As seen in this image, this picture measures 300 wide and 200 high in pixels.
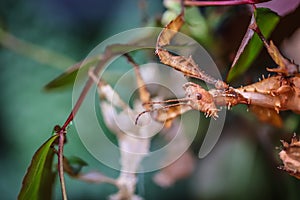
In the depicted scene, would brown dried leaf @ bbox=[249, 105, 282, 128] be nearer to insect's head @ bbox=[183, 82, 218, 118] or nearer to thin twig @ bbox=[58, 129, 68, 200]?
insect's head @ bbox=[183, 82, 218, 118]

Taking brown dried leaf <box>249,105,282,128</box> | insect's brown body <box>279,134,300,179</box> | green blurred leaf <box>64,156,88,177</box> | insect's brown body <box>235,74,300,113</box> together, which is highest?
green blurred leaf <box>64,156,88,177</box>

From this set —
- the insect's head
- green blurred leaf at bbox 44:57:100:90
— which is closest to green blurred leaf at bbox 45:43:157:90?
green blurred leaf at bbox 44:57:100:90

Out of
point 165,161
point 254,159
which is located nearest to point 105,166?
point 165,161

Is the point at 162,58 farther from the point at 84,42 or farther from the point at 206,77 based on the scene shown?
the point at 84,42

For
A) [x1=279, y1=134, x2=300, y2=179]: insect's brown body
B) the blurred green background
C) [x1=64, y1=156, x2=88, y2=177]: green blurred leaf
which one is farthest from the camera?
the blurred green background

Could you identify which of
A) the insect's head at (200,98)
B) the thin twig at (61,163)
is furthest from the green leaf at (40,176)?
the insect's head at (200,98)

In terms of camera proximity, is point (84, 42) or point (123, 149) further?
point (84, 42)
